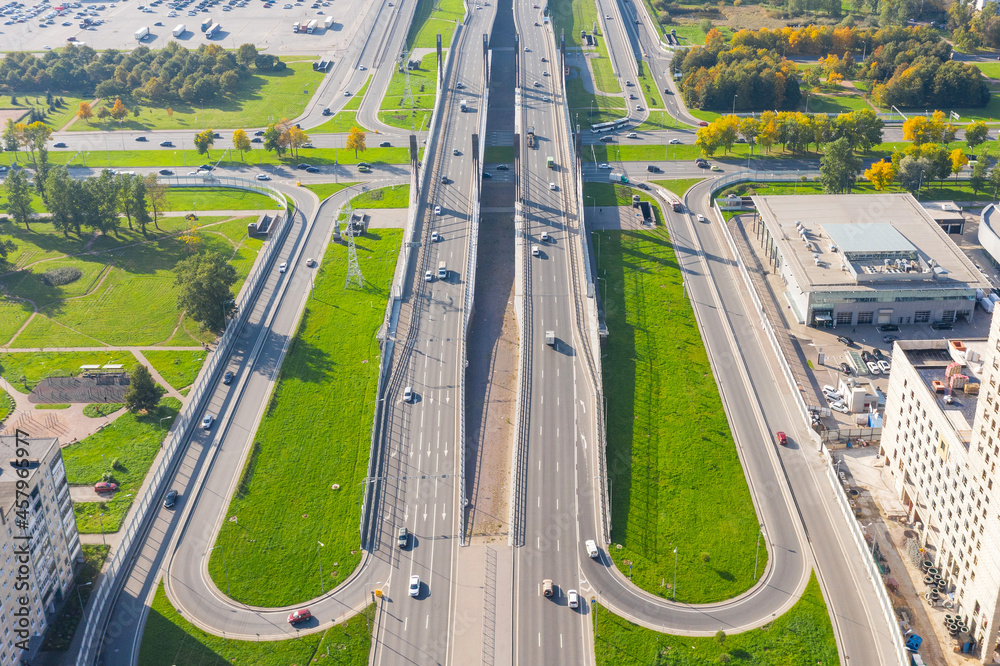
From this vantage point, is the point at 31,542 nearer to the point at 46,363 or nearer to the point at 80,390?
the point at 80,390

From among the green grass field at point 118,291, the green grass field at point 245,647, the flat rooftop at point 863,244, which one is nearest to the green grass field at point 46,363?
the green grass field at point 118,291

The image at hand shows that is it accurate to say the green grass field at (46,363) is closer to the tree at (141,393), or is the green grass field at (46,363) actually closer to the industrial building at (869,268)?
the tree at (141,393)

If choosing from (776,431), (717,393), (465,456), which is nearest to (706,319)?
(717,393)

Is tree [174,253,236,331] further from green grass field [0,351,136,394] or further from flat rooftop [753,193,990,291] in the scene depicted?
flat rooftop [753,193,990,291]

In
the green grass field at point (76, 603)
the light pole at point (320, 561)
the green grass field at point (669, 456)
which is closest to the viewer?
the green grass field at point (76, 603)

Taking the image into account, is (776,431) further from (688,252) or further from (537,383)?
(688,252)

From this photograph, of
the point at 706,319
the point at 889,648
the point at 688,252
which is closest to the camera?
the point at 889,648
